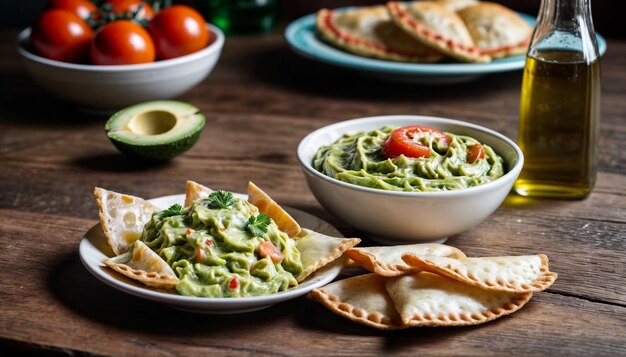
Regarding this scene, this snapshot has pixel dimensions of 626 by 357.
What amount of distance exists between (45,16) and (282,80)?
971 millimetres

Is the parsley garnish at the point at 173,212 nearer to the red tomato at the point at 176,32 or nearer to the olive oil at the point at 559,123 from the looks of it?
the olive oil at the point at 559,123

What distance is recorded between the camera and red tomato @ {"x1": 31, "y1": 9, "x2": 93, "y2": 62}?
288 centimetres

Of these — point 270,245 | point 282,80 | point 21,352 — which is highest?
point 270,245

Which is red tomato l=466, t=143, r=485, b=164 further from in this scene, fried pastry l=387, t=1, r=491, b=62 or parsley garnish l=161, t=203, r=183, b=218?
fried pastry l=387, t=1, r=491, b=62

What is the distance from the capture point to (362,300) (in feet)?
5.47

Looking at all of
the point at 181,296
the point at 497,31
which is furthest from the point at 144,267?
the point at 497,31

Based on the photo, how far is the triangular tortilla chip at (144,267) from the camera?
62.2 inches

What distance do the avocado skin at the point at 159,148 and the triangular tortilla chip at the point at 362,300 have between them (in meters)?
0.89

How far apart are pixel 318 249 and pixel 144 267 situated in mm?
360

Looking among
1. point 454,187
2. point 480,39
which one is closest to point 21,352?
point 454,187

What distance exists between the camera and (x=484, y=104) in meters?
3.09

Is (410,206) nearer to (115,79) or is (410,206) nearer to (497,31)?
(115,79)

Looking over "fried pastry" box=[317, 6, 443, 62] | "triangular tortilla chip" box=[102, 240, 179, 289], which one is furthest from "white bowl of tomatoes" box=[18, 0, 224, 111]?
"triangular tortilla chip" box=[102, 240, 179, 289]

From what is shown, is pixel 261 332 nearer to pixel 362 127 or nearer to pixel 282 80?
pixel 362 127
